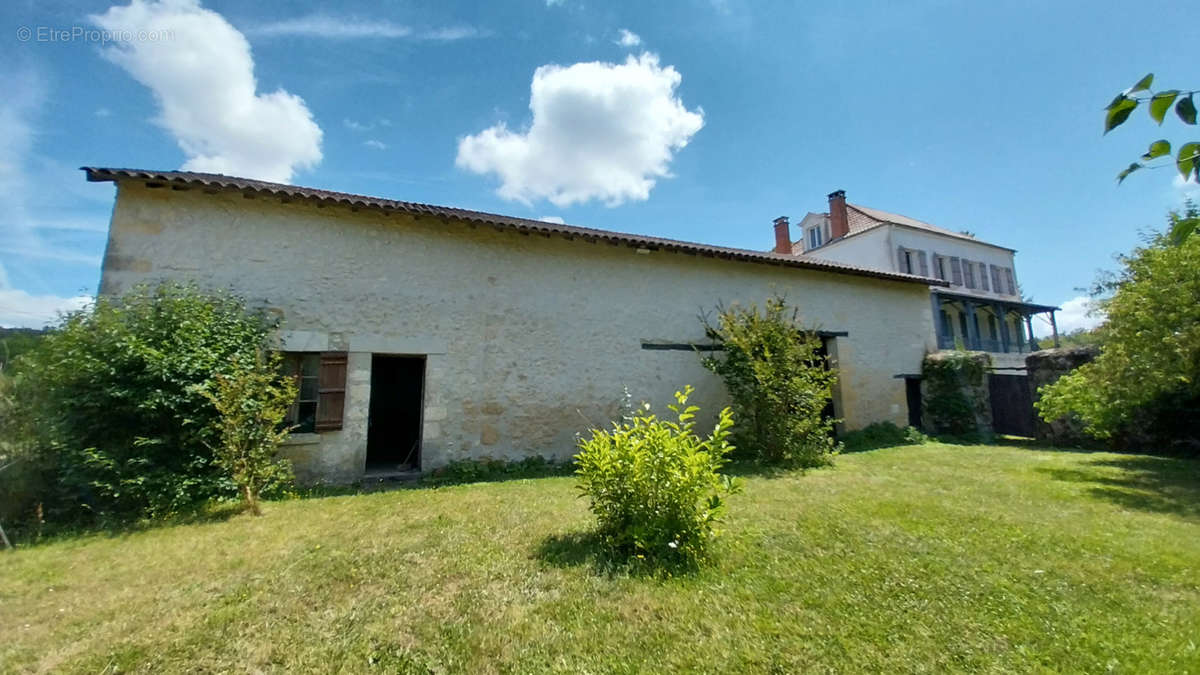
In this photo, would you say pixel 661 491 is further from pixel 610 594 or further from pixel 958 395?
pixel 958 395

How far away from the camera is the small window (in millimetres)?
6355

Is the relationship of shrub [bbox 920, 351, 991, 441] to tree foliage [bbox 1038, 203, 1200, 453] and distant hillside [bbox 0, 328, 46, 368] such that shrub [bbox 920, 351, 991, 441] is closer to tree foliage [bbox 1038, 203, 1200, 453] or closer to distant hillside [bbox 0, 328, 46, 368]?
tree foliage [bbox 1038, 203, 1200, 453]

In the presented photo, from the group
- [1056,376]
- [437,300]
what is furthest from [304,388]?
[1056,376]

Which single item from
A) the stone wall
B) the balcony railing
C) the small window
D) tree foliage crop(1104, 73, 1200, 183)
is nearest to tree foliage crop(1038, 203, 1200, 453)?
the stone wall

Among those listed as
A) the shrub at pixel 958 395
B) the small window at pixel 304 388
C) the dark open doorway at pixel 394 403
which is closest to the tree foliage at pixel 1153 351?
the shrub at pixel 958 395

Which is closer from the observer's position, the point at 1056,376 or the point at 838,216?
the point at 1056,376

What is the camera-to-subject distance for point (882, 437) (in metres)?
10.2

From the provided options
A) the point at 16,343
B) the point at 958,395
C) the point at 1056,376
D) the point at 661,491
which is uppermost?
the point at 16,343

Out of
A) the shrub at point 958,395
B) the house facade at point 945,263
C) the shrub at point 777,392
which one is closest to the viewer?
the shrub at point 777,392

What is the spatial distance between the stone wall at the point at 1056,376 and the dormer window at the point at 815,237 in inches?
546

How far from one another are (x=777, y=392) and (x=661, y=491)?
4.81 metres

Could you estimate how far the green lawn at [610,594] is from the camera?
235cm

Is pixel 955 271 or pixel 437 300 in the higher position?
pixel 955 271

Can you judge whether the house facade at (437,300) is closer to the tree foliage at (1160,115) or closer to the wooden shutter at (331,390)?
the wooden shutter at (331,390)
